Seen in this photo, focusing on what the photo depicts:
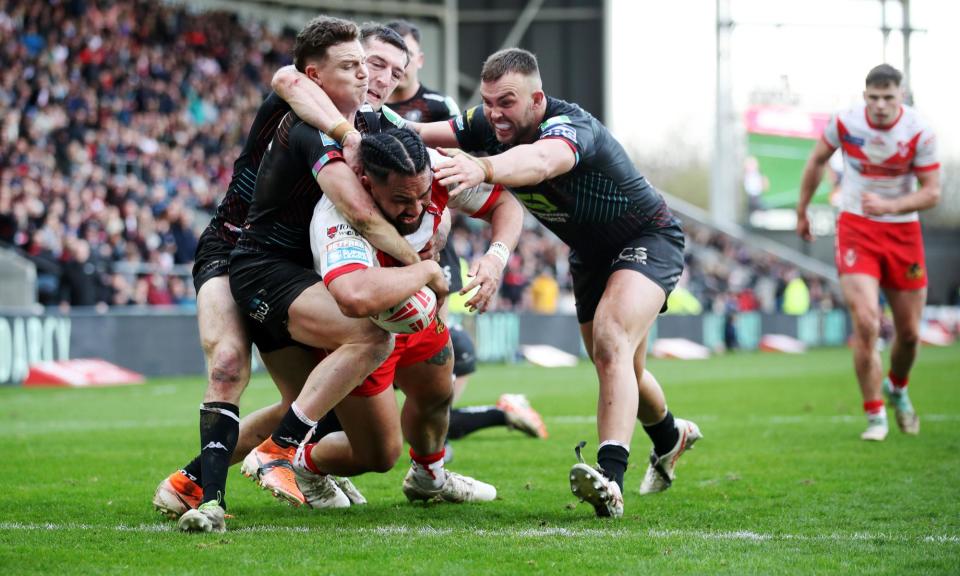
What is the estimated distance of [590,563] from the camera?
172 inches

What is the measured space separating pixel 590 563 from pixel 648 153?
67492 millimetres

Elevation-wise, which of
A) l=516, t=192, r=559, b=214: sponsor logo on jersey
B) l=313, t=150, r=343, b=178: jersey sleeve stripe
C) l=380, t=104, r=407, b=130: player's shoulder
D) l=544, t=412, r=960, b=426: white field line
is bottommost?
l=544, t=412, r=960, b=426: white field line

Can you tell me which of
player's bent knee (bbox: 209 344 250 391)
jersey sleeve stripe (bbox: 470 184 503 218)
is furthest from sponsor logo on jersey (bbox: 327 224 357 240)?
jersey sleeve stripe (bbox: 470 184 503 218)

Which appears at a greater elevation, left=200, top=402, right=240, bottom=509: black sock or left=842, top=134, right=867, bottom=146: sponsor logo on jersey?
left=842, top=134, right=867, bottom=146: sponsor logo on jersey

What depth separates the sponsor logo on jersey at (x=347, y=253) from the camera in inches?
198

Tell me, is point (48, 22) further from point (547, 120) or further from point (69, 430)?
point (547, 120)

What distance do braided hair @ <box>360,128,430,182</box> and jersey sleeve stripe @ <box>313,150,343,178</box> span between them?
13cm

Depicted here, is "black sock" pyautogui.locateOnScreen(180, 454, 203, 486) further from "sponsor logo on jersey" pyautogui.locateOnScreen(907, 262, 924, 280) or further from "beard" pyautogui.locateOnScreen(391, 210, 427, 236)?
"sponsor logo on jersey" pyautogui.locateOnScreen(907, 262, 924, 280)

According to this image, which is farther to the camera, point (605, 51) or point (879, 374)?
point (605, 51)

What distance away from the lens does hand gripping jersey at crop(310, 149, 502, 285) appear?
5.04 m

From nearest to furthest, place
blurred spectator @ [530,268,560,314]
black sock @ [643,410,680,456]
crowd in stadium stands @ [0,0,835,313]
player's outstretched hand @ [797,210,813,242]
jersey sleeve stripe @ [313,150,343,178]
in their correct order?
jersey sleeve stripe @ [313,150,343,178]
black sock @ [643,410,680,456]
player's outstretched hand @ [797,210,813,242]
crowd in stadium stands @ [0,0,835,313]
blurred spectator @ [530,268,560,314]

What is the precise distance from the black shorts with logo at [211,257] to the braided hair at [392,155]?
1171 millimetres

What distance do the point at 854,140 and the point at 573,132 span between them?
4260mm

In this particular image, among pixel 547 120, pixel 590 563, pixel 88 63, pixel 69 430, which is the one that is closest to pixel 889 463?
pixel 547 120
